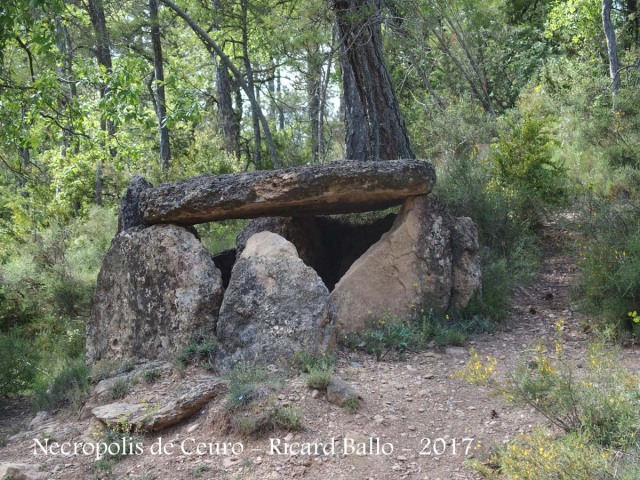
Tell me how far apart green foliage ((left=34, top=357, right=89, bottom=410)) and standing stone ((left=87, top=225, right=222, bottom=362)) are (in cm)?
48

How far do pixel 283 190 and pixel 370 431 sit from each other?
2.78 m

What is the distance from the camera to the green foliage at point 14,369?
729cm

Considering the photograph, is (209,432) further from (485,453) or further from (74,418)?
(485,453)

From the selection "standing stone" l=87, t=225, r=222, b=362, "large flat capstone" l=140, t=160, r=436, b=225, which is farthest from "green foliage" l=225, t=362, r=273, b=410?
"large flat capstone" l=140, t=160, r=436, b=225

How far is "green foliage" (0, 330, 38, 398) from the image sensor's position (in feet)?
23.9

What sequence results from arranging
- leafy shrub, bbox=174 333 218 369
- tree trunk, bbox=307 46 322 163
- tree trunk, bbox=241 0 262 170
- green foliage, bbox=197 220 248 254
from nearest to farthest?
1. leafy shrub, bbox=174 333 218 369
2. tree trunk, bbox=307 46 322 163
3. green foliage, bbox=197 220 248 254
4. tree trunk, bbox=241 0 262 170

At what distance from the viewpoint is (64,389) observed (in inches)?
261

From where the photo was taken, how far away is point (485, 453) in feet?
15.0

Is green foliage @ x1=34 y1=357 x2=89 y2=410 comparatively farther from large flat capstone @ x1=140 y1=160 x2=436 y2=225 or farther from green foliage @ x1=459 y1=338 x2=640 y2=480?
green foliage @ x1=459 y1=338 x2=640 y2=480

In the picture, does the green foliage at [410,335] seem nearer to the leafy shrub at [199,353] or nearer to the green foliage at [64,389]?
the leafy shrub at [199,353]

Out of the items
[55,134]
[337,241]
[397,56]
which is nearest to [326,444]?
[337,241]

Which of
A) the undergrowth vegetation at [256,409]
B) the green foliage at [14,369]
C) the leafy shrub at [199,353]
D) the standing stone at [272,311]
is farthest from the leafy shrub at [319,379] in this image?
the green foliage at [14,369]

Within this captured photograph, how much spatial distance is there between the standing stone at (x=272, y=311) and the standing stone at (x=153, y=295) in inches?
15.4

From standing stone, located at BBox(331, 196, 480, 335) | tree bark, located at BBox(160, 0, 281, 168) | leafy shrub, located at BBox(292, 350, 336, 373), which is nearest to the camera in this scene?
leafy shrub, located at BBox(292, 350, 336, 373)
